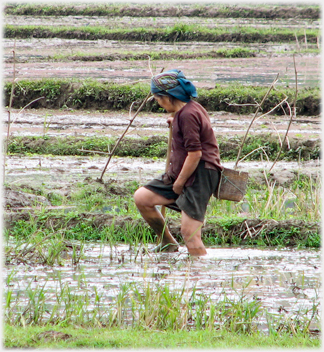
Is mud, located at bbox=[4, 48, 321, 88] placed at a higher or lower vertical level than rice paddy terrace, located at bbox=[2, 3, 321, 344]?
higher

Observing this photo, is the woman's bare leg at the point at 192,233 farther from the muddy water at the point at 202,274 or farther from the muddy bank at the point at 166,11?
the muddy bank at the point at 166,11

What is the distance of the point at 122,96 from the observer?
1352 cm

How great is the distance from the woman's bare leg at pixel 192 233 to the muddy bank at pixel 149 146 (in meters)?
4.90

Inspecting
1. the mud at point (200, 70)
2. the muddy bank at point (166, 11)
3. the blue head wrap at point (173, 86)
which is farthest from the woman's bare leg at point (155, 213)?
the muddy bank at point (166, 11)

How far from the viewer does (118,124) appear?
39.9 feet

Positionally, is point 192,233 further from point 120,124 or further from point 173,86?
point 120,124

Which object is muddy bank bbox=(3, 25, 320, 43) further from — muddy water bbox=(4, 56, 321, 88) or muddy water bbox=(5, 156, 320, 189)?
muddy water bbox=(5, 156, 320, 189)

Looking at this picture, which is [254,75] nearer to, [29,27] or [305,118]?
[305,118]

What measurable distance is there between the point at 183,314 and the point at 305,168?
5722mm

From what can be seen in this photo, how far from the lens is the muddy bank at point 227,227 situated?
225 inches

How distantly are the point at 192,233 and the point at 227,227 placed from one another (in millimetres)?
1071

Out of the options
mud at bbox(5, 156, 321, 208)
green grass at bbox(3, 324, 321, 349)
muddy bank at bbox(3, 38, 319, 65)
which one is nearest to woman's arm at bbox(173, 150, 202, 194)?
green grass at bbox(3, 324, 321, 349)

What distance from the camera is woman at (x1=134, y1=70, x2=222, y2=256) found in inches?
181

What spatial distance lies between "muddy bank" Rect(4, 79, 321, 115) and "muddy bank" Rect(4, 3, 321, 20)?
18542 mm
